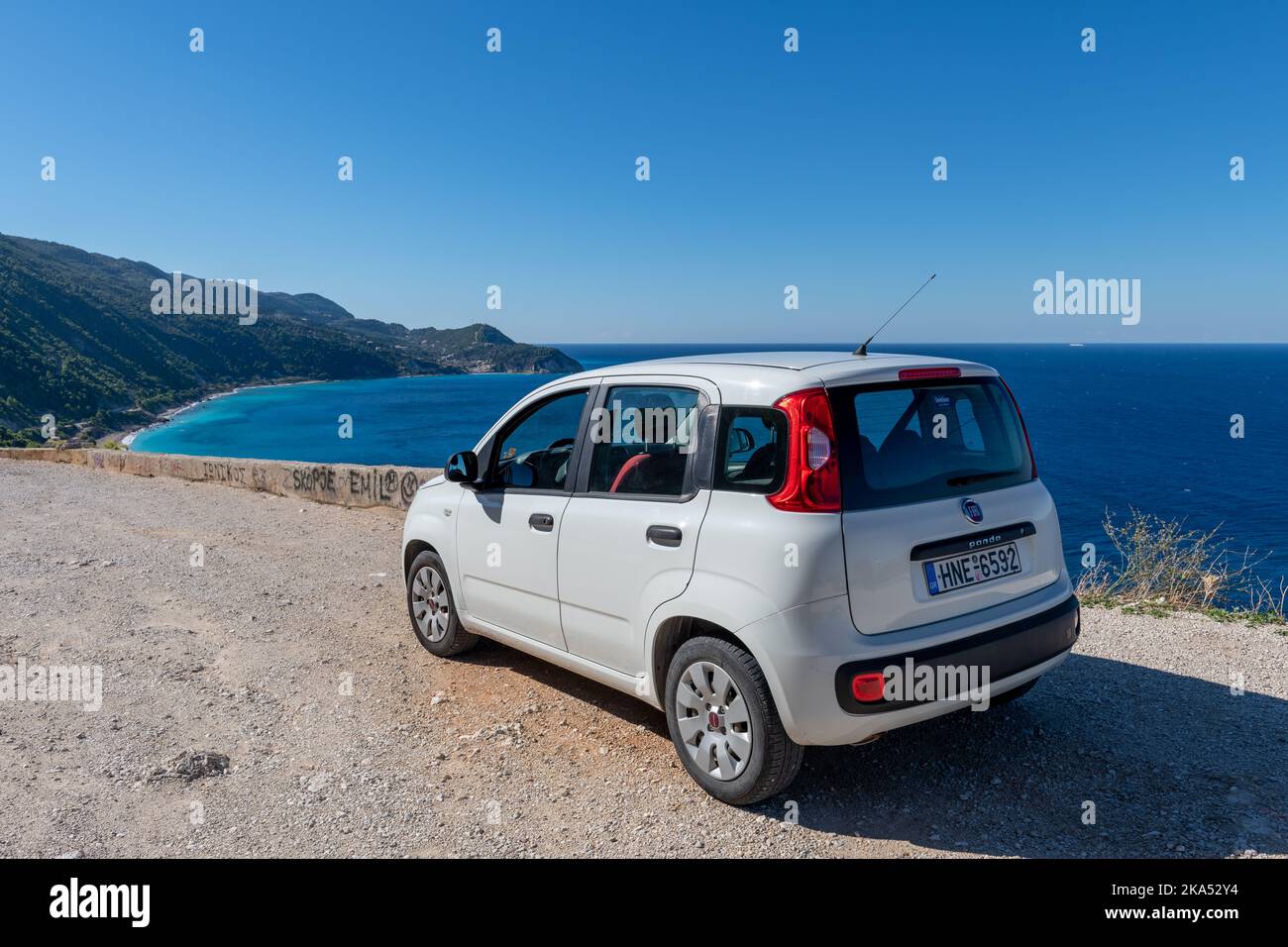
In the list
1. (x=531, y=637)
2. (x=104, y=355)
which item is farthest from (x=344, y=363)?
(x=531, y=637)

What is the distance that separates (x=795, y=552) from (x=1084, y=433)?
7353 centimetres

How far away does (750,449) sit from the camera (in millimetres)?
3539

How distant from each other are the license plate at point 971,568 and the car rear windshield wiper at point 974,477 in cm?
28

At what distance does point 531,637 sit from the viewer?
14.7ft

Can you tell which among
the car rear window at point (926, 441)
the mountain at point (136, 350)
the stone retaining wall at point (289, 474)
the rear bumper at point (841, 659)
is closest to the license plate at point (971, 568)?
the rear bumper at point (841, 659)

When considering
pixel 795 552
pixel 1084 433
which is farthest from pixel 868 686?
pixel 1084 433

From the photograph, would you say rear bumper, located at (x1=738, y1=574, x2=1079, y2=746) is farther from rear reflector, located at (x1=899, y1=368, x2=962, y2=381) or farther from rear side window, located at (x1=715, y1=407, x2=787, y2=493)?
rear reflector, located at (x1=899, y1=368, x2=962, y2=381)

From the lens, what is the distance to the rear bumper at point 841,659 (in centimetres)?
304

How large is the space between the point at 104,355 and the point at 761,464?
10578 cm

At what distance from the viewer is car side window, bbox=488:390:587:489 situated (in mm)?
4422

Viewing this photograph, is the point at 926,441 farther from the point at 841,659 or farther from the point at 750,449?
the point at 841,659

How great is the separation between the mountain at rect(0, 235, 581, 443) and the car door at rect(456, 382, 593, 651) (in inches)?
1998
